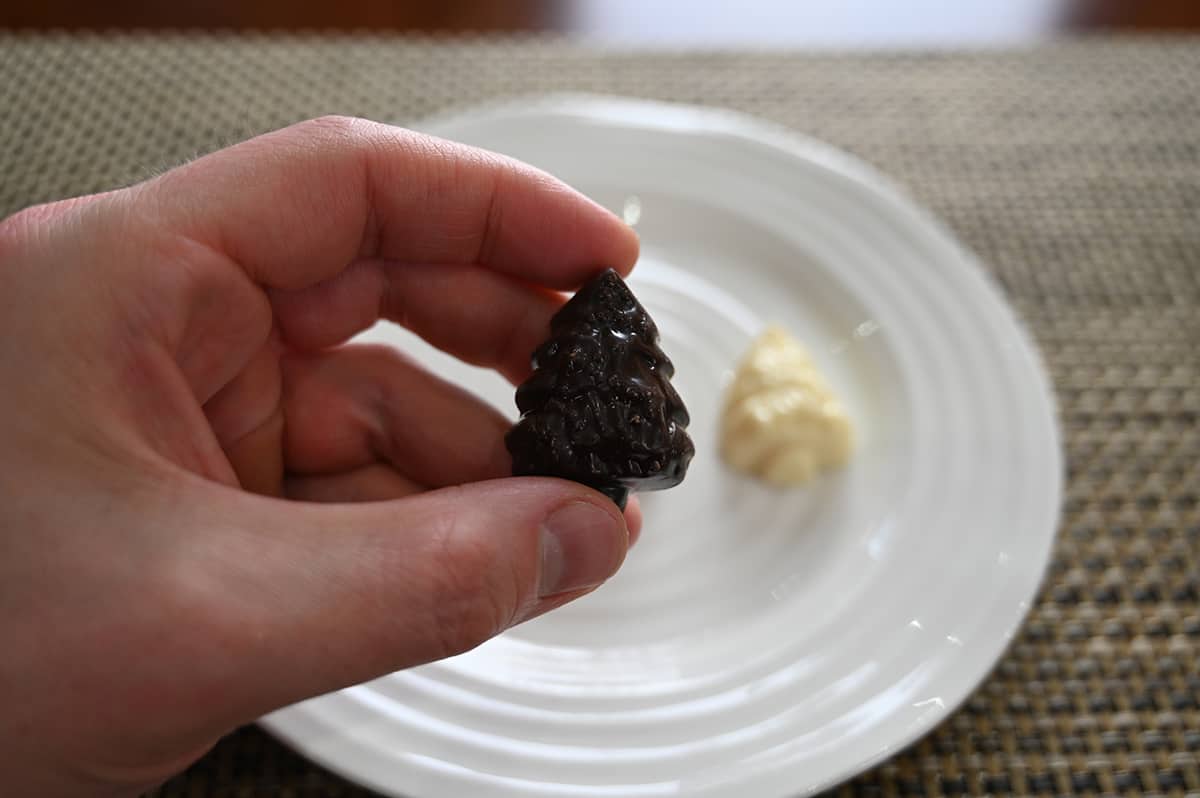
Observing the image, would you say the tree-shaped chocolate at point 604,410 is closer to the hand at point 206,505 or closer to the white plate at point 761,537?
the hand at point 206,505

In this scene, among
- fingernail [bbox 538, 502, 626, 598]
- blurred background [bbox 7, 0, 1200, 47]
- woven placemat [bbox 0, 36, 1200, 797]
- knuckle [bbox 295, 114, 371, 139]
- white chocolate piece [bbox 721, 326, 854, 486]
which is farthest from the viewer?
blurred background [bbox 7, 0, 1200, 47]

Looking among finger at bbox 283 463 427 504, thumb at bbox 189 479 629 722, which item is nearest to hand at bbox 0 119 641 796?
thumb at bbox 189 479 629 722

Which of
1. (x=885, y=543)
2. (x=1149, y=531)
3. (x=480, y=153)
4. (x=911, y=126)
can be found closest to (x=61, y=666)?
(x=480, y=153)

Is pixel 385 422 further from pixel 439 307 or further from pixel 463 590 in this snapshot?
pixel 463 590

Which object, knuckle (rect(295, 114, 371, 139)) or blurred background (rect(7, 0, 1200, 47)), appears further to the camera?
blurred background (rect(7, 0, 1200, 47))

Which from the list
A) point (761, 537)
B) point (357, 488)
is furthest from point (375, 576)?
point (761, 537)

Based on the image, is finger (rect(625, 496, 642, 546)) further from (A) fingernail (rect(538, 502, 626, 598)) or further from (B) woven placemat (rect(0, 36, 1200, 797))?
(B) woven placemat (rect(0, 36, 1200, 797))

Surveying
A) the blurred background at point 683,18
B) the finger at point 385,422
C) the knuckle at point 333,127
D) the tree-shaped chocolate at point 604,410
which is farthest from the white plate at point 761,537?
the blurred background at point 683,18

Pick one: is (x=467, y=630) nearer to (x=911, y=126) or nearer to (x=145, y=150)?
(x=145, y=150)
